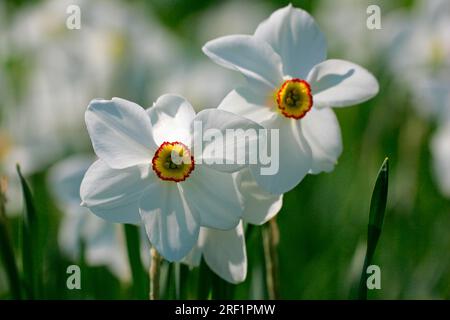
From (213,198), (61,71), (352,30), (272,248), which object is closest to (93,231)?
(272,248)

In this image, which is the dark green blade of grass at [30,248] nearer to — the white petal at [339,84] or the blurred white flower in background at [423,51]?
the white petal at [339,84]

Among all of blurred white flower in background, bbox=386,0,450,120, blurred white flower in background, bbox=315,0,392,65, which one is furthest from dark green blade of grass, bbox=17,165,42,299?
blurred white flower in background, bbox=315,0,392,65

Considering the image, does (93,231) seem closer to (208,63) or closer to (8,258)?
(8,258)

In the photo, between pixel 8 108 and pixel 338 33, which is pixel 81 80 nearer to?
pixel 8 108

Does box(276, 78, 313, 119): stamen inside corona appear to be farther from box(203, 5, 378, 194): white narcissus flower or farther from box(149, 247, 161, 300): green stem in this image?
box(149, 247, 161, 300): green stem

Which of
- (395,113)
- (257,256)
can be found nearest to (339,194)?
(395,113)

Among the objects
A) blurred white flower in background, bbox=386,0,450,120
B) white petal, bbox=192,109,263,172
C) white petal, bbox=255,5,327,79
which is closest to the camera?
white petal, bbox=192,109,263,172

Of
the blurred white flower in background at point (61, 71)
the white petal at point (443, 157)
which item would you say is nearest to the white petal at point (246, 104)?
the white petal at point (443, 157)
